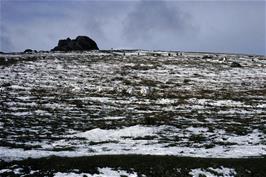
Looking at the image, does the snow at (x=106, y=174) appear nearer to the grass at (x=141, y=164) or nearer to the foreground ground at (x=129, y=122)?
the foreground ground at (x=129, y=122)

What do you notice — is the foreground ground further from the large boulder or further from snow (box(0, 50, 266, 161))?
the large boulder

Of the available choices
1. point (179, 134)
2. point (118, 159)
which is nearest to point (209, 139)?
point (179, 134)

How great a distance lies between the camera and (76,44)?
136750 millimetres

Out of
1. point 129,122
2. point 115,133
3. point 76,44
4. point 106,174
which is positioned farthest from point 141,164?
point 76,44

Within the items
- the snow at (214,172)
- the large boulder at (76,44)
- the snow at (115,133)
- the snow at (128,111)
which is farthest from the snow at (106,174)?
the large boulder at (76,44)

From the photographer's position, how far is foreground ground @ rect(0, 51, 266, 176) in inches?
829

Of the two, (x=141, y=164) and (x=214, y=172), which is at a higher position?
(x=141, y=164)

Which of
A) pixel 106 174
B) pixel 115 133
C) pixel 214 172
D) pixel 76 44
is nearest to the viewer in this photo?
pixel 106 174

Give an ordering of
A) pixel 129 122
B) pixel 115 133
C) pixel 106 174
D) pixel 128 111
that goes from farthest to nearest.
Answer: pixel 128 111 < pixel 129 122 < pixel 115 133 < pixel 106 174

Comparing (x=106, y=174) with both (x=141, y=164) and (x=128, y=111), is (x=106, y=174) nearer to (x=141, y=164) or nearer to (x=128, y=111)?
(x=141, y=164)

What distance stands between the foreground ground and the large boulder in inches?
2369

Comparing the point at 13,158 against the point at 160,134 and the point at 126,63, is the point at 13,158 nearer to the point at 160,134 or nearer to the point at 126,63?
the point at 160,134

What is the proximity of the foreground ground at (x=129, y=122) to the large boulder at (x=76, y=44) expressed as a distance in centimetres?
6018

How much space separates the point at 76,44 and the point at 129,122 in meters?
106
